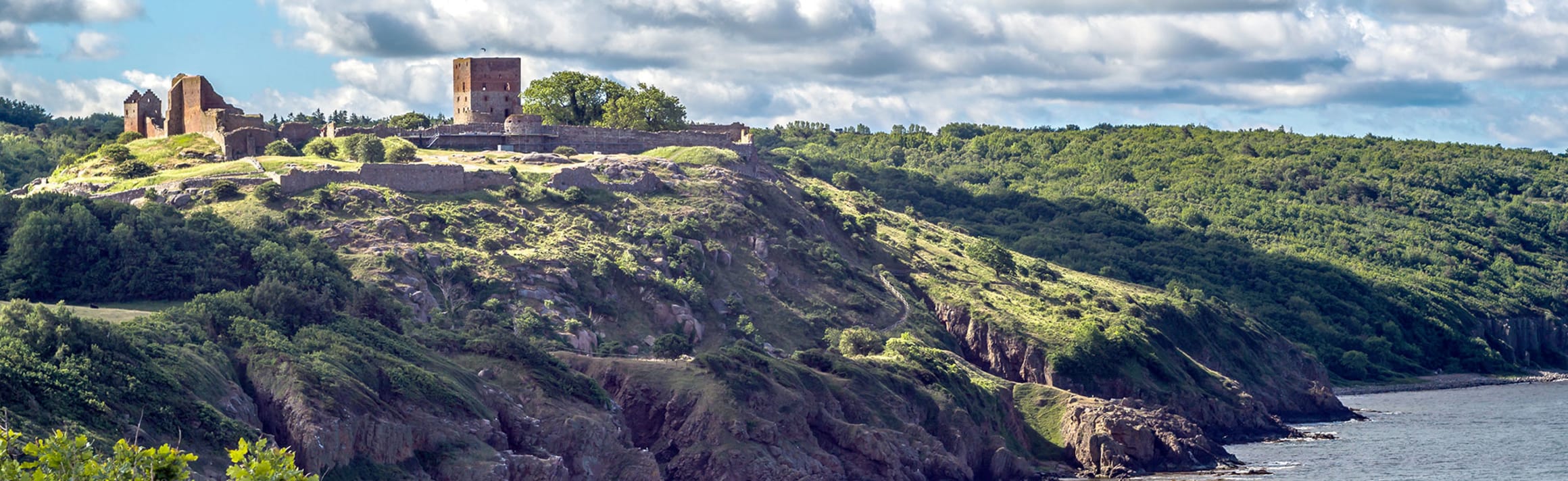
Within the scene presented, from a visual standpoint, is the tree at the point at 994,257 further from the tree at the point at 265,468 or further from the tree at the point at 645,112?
the tree at the point at 265,468

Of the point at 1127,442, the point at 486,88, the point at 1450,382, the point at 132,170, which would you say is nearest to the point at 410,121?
the point at 486,88

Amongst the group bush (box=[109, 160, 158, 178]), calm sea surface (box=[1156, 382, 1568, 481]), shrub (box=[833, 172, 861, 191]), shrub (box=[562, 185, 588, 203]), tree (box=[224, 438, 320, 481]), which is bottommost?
calm sea surface (box=[1156, 382, 1568, 481])

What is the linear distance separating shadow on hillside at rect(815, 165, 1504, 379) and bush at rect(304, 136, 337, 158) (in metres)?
66.5

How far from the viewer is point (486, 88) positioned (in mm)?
134250

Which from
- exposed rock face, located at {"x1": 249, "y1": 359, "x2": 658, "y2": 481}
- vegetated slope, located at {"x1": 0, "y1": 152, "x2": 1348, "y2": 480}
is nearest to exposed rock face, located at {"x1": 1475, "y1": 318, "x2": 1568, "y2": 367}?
vegetated slope, located at {"x1": 0, "y1": 152, "x2": 1348, "y2": 480}

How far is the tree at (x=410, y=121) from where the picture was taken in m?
135

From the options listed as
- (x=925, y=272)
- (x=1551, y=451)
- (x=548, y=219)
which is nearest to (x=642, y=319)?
(x=548, y=219)

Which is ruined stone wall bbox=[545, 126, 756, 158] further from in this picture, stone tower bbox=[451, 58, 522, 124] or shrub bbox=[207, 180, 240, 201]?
shrub bbox=[207, 180, 240, 201]

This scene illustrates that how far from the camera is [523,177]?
117750 mm

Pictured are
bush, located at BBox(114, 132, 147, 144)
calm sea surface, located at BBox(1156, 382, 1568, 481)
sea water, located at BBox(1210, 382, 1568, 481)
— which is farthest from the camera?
bush, located at BBox(114, 132, 147, 144)

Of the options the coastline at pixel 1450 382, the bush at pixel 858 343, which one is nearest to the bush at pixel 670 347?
the bush at pixel 858 343

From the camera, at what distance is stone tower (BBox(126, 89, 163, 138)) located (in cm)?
11831

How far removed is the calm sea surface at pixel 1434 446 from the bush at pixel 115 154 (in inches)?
2253

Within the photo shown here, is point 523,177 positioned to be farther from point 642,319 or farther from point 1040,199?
point 1040,199
